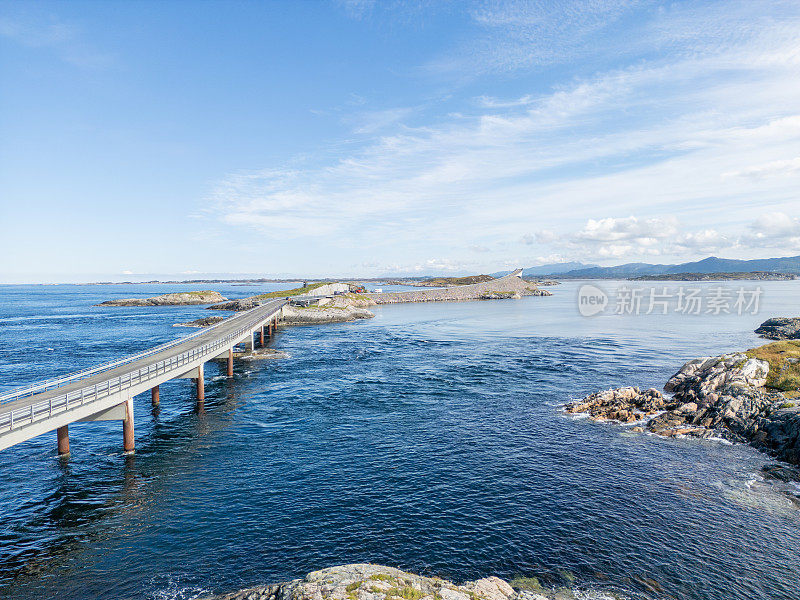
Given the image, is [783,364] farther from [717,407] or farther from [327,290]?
[327,290]

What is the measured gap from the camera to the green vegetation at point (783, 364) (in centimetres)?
4216

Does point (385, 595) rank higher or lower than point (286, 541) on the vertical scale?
higher

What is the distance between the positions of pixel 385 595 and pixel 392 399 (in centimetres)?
3246

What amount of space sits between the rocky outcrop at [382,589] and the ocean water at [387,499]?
5.13 ft

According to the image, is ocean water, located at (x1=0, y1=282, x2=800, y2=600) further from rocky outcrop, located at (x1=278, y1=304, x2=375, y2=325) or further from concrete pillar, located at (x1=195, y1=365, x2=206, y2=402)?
rocky outcrop, located at (x1=278, y1=304, x2=375, y2=325)

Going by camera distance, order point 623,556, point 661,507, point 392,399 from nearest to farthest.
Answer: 1. point 623,556
2. point 661,507
3. point 392,399

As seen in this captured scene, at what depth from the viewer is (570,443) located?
3444 cm

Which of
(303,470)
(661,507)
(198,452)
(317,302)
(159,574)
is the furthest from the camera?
(317,302)

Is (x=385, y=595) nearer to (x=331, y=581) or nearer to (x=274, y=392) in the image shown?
(x=331, y=581)

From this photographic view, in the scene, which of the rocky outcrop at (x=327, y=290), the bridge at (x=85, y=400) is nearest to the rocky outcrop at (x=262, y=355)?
the bridge at (x=85, y=400)

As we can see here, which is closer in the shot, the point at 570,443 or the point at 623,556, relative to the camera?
the point at 623,556

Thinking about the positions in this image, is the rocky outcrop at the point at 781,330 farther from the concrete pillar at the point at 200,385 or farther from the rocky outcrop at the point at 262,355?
the concrete pillar at the point at 200,385

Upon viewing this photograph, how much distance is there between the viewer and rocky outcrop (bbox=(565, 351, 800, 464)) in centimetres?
3412

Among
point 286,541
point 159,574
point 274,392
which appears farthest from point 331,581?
point 274,392
